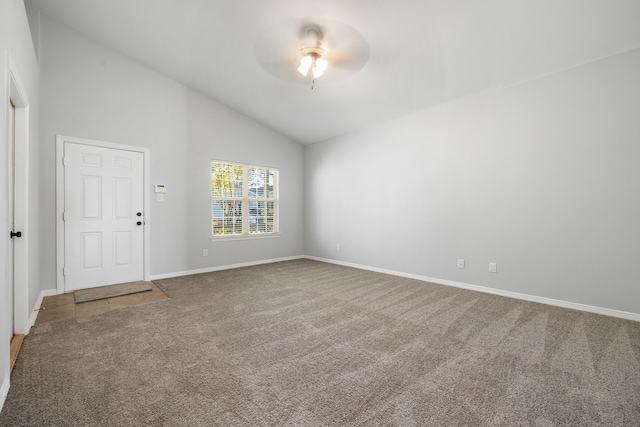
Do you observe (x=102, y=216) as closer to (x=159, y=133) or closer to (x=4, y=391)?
(x=159, y=133)

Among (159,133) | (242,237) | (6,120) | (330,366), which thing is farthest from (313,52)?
(242,237)

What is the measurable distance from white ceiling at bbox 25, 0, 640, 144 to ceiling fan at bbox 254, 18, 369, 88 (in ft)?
0.24

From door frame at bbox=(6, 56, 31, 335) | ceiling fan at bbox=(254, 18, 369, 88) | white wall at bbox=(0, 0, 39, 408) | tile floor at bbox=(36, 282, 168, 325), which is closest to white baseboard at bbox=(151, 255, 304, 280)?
tile floor at bbox=(36, 282, 168, 325)

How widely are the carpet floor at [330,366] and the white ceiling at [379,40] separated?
9.18ft

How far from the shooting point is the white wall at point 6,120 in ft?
5.36

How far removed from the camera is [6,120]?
1816 millimetres

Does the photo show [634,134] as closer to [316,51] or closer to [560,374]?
[560,374]

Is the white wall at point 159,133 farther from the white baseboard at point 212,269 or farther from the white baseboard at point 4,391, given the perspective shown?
the white baseboard at point 4,391

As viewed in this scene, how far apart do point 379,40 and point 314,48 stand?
721 millimetres

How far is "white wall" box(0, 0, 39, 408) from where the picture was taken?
1.63 m

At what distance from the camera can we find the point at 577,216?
10.2 ft

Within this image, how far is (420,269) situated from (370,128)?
2.64m

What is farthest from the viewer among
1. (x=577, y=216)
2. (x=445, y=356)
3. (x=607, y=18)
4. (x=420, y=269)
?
(x=420, y=269)

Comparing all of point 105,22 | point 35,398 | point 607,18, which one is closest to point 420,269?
point 607,18
